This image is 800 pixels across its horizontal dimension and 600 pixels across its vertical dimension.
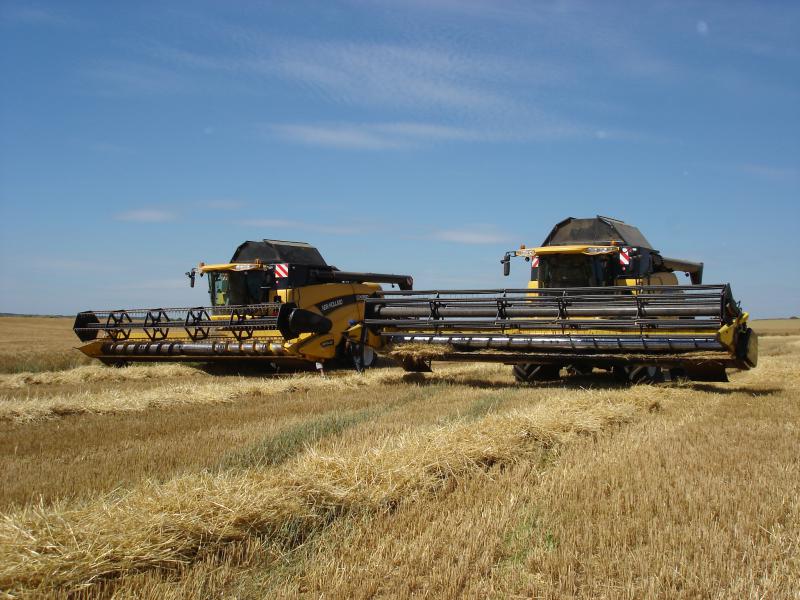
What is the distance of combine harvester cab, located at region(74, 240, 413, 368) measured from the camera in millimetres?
11430

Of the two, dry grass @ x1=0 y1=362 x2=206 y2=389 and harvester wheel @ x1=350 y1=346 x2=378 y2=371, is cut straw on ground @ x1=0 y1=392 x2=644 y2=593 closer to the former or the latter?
harvester wheel @ x1=350 y1=346 x2=378 y2=371

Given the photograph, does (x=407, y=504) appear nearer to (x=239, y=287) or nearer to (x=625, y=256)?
(x=625, y=256)

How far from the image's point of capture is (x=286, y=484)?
3.72 meters

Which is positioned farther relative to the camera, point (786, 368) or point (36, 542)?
point (786, 368)

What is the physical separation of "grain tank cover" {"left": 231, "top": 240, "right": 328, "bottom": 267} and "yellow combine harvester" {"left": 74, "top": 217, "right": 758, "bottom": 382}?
1.1 inches

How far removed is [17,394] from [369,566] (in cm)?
821

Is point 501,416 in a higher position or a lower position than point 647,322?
lower

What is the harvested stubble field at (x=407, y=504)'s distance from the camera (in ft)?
9.12

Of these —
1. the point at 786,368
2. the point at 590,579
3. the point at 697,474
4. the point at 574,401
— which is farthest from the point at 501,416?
the point at 786,368

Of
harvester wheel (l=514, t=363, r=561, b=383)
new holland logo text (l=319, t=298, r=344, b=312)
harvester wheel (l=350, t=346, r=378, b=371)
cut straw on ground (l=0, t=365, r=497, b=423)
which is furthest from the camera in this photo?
new holland logo text (l=319, t=298, r=344, b=312)

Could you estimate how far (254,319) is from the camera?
11.5 metres

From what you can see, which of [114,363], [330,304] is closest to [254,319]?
[330,304]

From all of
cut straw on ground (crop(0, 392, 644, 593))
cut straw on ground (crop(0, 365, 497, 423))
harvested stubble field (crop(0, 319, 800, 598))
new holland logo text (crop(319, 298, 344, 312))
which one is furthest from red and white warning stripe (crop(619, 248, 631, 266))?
cut straw on ground (crop(0, 392, 644, 593))

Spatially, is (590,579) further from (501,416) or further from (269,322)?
(269,322)
